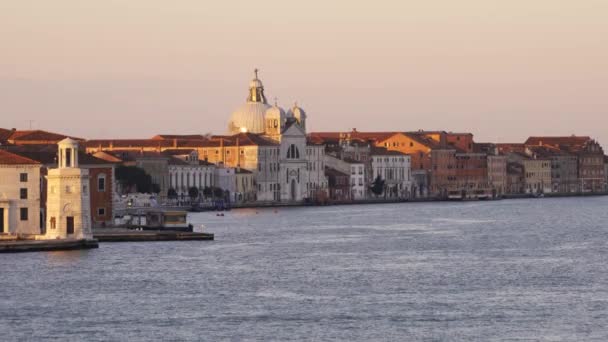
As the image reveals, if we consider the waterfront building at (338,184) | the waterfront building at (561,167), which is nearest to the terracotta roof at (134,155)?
the waterfront building at (338,184)

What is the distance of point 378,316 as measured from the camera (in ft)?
95.9

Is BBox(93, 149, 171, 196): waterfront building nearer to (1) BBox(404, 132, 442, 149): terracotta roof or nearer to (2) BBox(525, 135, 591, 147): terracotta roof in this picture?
(1) BBox(404, 132, 442, 149): terracotta roof

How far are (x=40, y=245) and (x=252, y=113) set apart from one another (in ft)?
226

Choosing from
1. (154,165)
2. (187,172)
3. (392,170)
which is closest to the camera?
(154,165)

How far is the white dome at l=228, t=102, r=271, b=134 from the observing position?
11088 centimetres

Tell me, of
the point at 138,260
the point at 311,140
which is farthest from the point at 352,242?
the point at 311,140

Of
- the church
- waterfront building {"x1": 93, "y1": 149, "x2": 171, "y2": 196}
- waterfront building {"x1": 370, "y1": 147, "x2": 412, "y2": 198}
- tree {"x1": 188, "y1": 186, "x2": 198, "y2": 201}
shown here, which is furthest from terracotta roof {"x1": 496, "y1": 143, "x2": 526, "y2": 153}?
waterfront building {"x1": 93, "y1": 149, "x2": 171, "y2": 196}

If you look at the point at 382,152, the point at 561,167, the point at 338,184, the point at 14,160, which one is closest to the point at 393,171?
the point at 382,152

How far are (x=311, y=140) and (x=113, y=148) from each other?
68.6 ft

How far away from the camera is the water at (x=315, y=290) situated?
27.5 metres

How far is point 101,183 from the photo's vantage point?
50.4 m

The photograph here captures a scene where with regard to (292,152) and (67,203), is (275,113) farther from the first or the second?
(67,203)

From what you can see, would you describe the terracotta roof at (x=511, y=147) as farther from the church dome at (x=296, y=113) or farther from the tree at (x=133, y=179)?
the tree at (x=133, y=179)

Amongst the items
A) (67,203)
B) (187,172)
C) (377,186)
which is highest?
(187,172)
